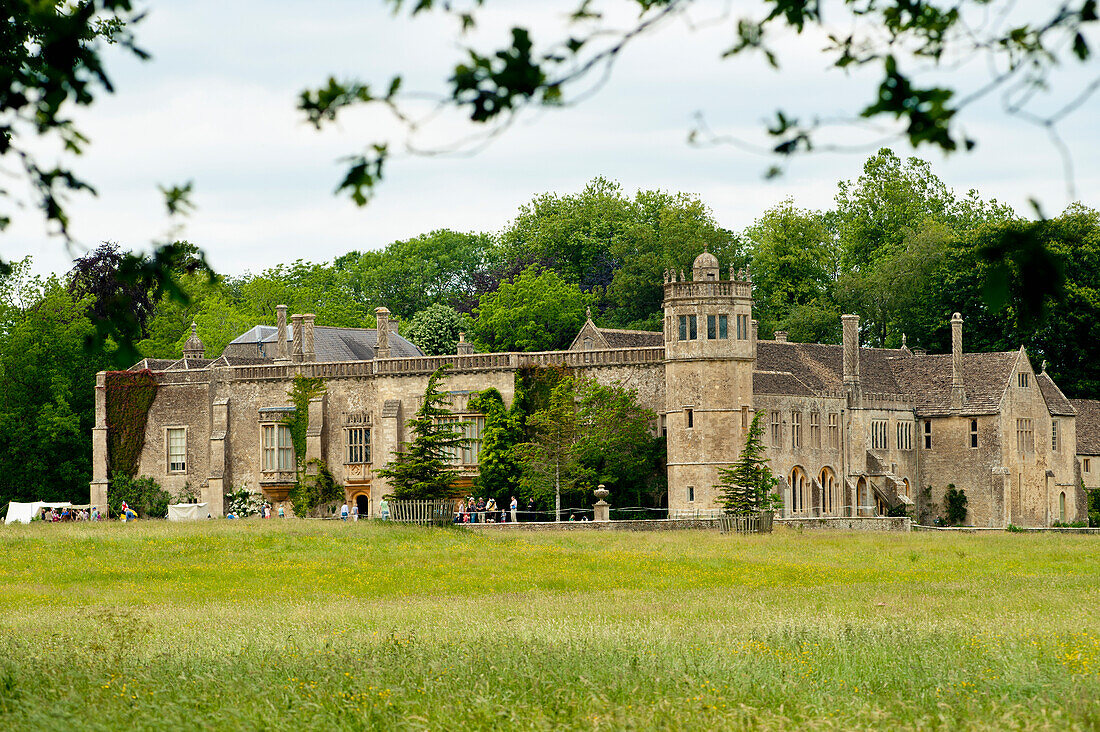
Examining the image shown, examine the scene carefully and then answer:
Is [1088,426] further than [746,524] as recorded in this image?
Yes

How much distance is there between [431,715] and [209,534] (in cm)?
3318

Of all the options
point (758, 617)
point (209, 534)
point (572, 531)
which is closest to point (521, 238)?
point (572, 531)

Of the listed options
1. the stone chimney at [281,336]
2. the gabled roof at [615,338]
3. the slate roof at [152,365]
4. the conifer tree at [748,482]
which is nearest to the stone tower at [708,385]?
the conifer tree at [748,482]

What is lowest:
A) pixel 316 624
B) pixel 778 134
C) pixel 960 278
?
pixel 316 624

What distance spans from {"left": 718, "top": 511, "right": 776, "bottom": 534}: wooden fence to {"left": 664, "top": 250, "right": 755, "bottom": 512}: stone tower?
5100 millimetres

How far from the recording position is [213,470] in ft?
231

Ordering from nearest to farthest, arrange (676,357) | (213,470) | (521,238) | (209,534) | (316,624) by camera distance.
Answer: (316,624), (209,534), (676,357), (213,470), (521,238)

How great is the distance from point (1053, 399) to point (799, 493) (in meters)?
17.6

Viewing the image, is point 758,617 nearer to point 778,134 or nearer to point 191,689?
point 191,689

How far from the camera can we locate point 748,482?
58031 mm

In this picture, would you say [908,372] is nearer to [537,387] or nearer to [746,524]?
[537,387]

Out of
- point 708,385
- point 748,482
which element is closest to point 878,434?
point 708,385

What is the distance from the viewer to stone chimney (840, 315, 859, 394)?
70375mm

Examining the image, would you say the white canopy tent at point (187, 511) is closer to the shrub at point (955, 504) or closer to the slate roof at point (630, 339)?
the slate roof at point (630, 339)
